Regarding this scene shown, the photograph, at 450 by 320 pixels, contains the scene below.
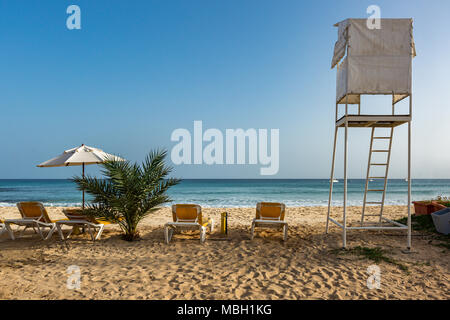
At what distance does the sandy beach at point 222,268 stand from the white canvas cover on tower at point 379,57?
311 centimetres

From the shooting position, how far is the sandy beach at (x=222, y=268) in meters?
3.32

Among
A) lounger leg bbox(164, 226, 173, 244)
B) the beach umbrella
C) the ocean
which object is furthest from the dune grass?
the ocean

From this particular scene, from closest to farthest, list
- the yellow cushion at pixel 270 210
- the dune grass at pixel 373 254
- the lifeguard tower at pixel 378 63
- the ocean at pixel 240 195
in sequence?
the dune grass at pixel 373 254
the lifeguard tower at pixel 378 63
the yellow cushion at pixel 270 210
the ocean at pixel 240 195

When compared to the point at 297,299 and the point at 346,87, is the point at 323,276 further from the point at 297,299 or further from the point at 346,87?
the point at 346,87

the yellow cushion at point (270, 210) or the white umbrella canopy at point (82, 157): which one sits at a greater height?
the white umbrella canopy at point (82, 157)

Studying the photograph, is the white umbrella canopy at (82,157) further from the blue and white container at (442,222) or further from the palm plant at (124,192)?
the blue and white container at (442,222)

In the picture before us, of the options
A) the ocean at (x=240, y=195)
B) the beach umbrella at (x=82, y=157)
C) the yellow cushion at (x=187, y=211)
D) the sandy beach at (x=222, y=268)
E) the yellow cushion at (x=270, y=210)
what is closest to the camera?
the sandy beach at (x=222, y=268)

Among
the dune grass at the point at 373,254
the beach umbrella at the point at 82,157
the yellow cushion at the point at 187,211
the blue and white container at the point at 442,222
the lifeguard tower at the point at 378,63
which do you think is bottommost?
the dune grass at the point at 373,254

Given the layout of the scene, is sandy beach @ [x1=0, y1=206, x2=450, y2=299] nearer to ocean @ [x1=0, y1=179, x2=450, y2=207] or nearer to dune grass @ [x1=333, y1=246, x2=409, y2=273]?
dune grass @ [x1=333, y1=246, x2=409, y2=273]

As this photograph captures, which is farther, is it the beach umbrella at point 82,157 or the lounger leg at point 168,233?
the beach umbrella at point 82,157

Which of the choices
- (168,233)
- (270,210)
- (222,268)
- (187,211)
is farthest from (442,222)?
(168,233)

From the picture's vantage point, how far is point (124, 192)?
5.94m

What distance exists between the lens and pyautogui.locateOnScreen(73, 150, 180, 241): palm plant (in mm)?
5801

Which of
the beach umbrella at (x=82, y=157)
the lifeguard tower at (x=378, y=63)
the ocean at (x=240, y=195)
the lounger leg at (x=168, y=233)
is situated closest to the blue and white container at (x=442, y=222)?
the lifeguard tower at (x=378, y=63)
